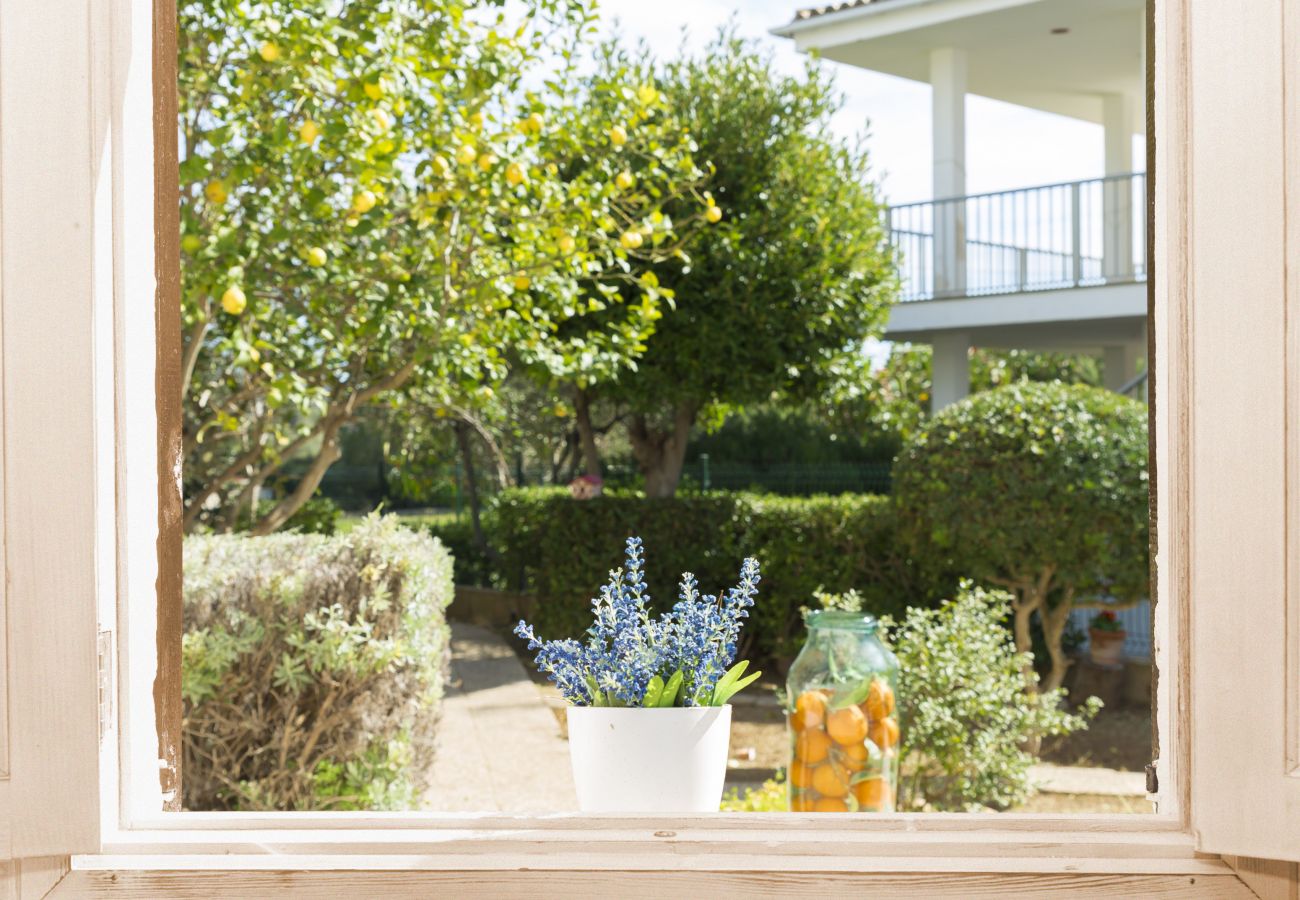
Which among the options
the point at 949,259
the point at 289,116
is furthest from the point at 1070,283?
the point at 289,116

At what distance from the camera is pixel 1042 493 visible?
584cm

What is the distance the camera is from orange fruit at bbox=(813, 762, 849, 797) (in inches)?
88.4

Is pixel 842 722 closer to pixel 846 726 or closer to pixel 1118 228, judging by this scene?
pixel 846 726

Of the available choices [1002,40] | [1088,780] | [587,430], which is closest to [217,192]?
[1088,780]

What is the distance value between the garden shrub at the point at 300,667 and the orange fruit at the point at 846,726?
65.2 inches

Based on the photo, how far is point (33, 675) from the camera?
1183 millimetres

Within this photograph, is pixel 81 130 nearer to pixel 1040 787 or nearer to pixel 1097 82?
pixel 1040 787

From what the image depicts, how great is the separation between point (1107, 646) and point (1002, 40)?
18.2 feet

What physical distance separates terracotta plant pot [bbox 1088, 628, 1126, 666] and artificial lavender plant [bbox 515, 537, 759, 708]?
21.0 ft

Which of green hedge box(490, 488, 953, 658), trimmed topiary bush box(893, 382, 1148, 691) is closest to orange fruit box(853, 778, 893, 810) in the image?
trimmed topiary bush box(893, 382, 1148, 691)

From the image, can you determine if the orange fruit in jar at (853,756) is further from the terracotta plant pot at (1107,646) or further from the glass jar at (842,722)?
the terracotta plant pot at (1107,646)

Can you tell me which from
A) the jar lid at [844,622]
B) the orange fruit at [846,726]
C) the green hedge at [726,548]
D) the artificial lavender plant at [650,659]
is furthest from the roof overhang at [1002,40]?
the artificial lavender plant at [650,659]

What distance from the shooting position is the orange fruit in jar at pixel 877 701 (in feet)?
7.66

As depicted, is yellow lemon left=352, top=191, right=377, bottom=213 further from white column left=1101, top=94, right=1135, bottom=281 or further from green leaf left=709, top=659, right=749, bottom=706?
white column left=1101, top=94, right=1135, bottom=281
